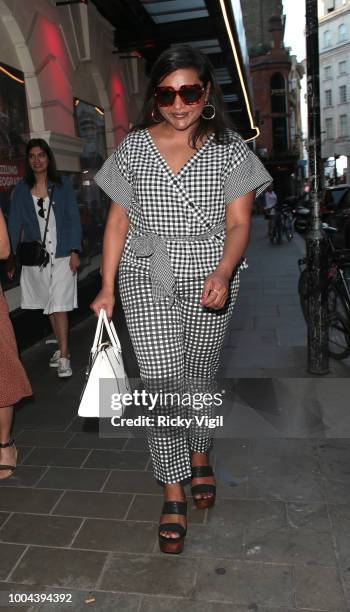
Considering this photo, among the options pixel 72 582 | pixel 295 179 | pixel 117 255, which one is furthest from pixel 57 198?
pixel 295 179

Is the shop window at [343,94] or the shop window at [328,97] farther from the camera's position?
the shop window at [328,97]

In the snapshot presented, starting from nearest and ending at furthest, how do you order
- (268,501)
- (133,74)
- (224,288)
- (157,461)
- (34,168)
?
(224,288), (157,461), (268,501), (34,168), (133,74)

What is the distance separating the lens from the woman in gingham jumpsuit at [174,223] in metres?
2.47

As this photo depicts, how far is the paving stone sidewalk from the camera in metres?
2.34

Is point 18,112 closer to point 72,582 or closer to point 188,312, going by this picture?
point 188,312

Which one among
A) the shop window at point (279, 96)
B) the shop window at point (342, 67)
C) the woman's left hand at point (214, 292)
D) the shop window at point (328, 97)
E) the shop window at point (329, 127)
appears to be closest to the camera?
the woman's left hand at point (214, 292)

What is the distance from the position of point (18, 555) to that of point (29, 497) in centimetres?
54

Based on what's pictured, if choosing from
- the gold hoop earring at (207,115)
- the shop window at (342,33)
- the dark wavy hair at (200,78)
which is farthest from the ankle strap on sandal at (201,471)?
the shop window at (342,33)

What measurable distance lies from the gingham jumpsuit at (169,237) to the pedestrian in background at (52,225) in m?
2.48

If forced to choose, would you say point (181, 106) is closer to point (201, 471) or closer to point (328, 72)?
point (201, 471)

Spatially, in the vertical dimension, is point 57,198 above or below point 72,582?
above

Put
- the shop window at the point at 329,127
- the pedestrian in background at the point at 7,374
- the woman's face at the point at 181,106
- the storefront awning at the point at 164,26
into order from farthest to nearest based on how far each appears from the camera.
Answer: the shop window at the point at 329,127 < the storefront awning at the point at 164,26 < the pedestrian in background at the point at 7,374 < the woman's face at the point at 181,106

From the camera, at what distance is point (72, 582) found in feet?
7.95

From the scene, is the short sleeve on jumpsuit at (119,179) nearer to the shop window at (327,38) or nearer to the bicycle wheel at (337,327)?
the bicycle wheel at (337,327)
